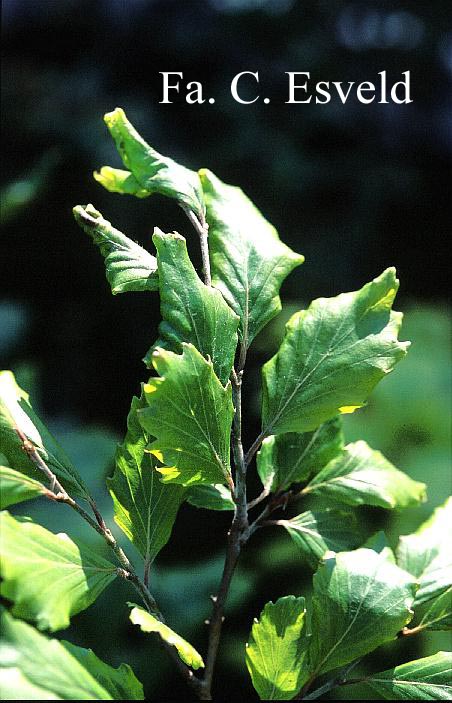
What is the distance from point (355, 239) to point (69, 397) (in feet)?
2.57

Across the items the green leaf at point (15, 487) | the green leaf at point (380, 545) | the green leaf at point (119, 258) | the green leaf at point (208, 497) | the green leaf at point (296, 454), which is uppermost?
the green leaf at point (119, 258)

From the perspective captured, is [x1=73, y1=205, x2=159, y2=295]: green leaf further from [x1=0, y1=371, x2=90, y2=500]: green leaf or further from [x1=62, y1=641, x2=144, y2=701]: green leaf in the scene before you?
[x1=62, y1=641, x2=144, y2=701]: green leaf

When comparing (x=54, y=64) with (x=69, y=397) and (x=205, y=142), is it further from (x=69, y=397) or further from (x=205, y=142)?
(x=69, y=397)

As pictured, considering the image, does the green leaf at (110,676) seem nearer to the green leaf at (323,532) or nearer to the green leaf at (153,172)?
the green leaf at (323,532)

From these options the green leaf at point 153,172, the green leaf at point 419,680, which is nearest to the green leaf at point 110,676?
the green leaf at point 419,680

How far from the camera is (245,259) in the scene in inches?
18.4

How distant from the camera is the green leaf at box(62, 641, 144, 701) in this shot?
386mm

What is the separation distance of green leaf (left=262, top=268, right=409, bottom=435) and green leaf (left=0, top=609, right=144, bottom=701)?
0.53 feet

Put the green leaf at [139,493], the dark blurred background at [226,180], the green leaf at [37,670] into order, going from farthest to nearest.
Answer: the dark blurred background at [226,180] < the green leaf at [139,493] < the green leaf at [37,670]

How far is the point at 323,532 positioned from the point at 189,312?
0.18 m

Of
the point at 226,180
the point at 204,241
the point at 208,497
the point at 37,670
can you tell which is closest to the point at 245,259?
the point at 204,241

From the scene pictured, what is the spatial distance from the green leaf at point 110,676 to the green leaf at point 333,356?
0.15 meters

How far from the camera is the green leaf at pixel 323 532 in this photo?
49 centimetres

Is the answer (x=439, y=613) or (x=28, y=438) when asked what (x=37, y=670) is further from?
(x=439, y=613)
